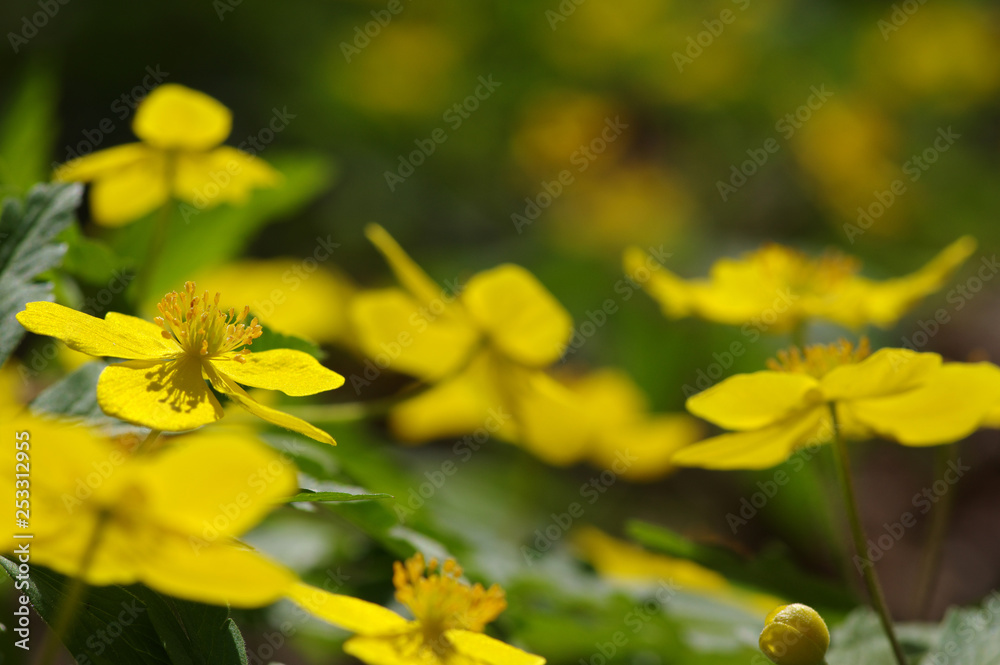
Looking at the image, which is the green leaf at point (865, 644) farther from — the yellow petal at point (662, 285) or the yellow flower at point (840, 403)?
the yellow petal at point (662, 285)

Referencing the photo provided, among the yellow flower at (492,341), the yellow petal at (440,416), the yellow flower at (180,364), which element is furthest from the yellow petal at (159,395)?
the yellow petal at (440,416)

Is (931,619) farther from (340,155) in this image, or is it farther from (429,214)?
(340,155)

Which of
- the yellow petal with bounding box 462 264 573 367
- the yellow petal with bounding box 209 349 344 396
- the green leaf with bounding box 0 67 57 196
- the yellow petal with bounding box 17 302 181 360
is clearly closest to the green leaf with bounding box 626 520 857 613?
the yellow petal with bounding box 462 264 573 367

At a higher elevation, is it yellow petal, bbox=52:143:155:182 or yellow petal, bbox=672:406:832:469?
yellow petal, bbox=672:406:832:469

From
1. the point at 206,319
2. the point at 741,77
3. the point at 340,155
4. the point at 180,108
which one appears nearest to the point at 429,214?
the point at 340,155

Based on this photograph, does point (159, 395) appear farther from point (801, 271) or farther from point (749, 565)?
point (801, 271)

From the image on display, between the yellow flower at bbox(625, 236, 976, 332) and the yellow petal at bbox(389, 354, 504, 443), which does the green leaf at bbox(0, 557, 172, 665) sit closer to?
the yellow flower at bbox(625, 236, 976, 332)
